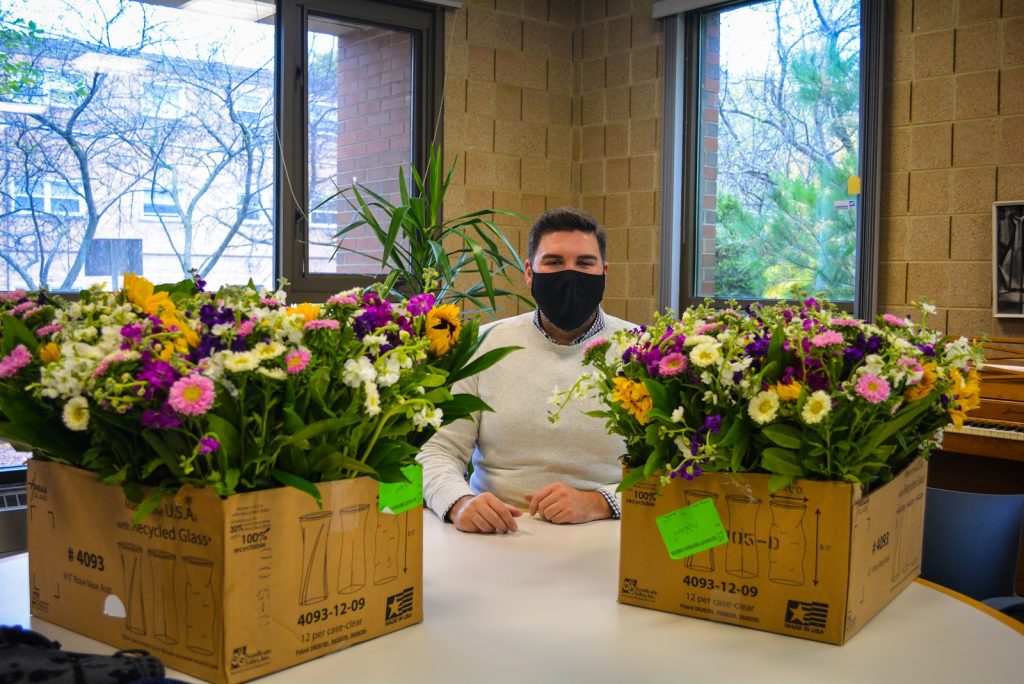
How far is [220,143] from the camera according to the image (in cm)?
404

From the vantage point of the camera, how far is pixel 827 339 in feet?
3.95

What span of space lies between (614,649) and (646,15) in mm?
4015

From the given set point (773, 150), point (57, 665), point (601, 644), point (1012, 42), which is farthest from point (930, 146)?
point (57, 665)

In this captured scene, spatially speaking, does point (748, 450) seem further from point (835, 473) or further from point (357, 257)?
point (357, 257)

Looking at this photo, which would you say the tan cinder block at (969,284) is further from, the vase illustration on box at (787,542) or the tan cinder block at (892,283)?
the vase illustration on box at (787,542)

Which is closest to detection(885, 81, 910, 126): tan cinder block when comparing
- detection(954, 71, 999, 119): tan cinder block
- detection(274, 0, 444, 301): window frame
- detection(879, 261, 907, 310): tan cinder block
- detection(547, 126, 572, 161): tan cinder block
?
detection(954, 71, 999, 119): tan cinder block

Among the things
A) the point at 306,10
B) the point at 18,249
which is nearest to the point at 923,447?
the point at 18,249

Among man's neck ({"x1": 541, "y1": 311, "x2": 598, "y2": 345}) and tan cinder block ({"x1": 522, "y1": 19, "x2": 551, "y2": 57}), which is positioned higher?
tan cinder block ({"x1": 522, "y1": 19, "x2": 551, "y2": 57})

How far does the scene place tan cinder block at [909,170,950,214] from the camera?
374cm

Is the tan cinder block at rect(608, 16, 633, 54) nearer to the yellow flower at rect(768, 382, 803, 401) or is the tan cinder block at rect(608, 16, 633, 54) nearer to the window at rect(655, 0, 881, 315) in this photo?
the window at rect(655, 0, 881, 315)

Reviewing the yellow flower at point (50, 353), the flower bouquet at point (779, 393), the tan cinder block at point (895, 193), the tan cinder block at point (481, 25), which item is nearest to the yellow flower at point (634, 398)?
the flower bouquet at point (779, 393)

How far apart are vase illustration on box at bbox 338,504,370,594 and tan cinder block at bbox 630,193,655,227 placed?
3.70 meters

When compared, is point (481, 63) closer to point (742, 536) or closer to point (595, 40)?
point (595, 40)

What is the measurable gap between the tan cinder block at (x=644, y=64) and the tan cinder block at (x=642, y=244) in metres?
0.72
